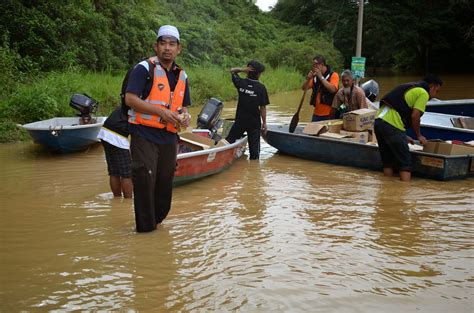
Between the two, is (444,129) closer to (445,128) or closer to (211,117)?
(445,128)

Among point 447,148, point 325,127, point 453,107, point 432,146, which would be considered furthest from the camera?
point 453,107

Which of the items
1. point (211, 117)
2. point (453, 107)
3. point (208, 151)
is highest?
point (453, 107)

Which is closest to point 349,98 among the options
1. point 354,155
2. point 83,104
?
point 354,155

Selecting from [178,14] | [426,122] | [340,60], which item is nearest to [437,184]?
[426,122]

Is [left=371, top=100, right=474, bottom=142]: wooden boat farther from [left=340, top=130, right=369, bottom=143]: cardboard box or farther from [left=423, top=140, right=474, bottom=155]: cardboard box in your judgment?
[left=423, top=140, right=474, bottom=155]: cardboard box

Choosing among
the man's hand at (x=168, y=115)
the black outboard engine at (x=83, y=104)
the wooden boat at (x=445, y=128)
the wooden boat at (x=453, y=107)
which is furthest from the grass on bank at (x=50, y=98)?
the wooden boat at (x=453, y=107)

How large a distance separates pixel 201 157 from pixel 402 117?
2.94m

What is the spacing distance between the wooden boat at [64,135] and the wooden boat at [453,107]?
757 cm

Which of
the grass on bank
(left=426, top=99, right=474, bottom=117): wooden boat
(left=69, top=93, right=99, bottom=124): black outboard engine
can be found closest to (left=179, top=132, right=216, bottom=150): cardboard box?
(left=69, top=93, right=99, bottom=124): black outboard engine

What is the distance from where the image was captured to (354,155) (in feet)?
30.0

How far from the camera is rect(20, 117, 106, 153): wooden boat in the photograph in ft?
30.5

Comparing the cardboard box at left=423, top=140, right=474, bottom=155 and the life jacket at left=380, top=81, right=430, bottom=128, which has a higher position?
the life jacket at left=380, top=81, right=430, bottom=128

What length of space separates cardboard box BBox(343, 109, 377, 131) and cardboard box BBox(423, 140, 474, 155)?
1.20 m

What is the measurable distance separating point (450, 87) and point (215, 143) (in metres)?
22.4
